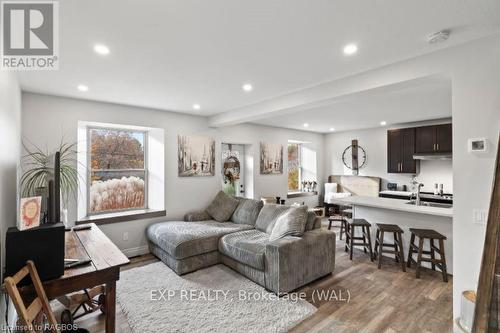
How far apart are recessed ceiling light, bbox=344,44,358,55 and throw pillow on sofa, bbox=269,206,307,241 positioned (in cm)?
200

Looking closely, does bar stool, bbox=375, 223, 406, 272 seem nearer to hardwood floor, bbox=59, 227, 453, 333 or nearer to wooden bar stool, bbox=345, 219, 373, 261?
hardwood floor, bbox=59, 227, 453, 333

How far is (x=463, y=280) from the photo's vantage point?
201 cm

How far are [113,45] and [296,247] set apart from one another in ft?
9.14

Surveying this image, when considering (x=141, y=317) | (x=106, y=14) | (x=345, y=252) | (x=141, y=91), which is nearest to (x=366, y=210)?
(x=345, y=252)

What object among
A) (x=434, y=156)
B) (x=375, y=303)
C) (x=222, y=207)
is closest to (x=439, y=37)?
(x=375, y=303)

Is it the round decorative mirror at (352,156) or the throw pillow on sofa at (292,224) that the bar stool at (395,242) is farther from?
the round decorative mirror at (352,156)

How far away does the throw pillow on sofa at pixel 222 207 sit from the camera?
4.56m

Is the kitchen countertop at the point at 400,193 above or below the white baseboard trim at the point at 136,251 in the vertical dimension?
above

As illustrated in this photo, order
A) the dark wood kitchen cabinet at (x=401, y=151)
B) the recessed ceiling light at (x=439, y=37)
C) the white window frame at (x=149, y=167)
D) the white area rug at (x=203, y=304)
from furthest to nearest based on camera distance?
the dark wood kitchen cabinet at (x=401, y=151) → the white window frame at (x=149, y=167) → the white area rug at (x=203, y=304) → the recessed ceiling light at (x=439, y=37)

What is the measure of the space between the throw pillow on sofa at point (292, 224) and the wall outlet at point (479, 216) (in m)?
1.70

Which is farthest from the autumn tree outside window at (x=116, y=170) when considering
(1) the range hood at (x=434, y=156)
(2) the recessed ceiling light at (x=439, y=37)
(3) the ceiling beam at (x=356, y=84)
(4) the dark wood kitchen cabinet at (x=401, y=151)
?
(1) the range hood at (x=434, y=156)

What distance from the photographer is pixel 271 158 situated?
6.12 meters

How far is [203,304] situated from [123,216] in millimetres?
2165

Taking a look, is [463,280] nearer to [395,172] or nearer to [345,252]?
[345,252]
